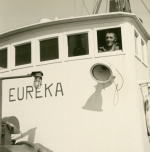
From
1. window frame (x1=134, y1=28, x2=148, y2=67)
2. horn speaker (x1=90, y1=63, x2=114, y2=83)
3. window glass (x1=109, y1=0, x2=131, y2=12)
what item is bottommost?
horn speaker (x1=90, y1=63, x2=114, y2=83)

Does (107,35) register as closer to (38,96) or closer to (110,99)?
(110,99)

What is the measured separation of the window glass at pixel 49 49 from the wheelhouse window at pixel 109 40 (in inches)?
51.1

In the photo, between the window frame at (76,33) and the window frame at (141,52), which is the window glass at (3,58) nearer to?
the window frame at (76,33)

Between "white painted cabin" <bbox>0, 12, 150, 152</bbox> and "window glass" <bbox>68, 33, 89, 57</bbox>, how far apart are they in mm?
29

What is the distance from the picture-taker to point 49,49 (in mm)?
10180

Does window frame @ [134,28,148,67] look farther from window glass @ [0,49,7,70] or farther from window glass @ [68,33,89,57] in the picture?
window glass @ [0,49,7,70]

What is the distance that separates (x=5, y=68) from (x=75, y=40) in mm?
2663

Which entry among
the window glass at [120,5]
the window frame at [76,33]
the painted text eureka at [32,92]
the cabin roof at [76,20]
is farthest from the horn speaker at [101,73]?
the window glass at [120,5]

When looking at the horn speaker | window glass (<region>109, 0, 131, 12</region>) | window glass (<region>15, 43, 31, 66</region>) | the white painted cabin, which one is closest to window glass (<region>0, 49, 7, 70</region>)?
the white painted cabin

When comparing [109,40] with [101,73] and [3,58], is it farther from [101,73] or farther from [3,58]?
[3,58]

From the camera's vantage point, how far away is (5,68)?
11023 millimetres

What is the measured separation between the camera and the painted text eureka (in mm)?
9657

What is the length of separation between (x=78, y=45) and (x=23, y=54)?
188 centimetres

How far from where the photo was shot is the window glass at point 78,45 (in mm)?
9758
